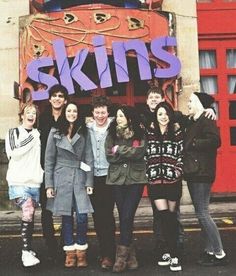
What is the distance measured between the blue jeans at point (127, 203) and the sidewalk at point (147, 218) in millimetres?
2482

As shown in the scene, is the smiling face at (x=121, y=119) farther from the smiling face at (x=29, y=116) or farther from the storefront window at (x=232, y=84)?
the storefront window at (x=232, y=84)

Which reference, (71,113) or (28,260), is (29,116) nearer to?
(71,113)

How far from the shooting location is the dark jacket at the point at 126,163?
5.41m

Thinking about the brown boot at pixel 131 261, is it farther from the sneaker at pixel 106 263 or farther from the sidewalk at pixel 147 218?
the sidewalk at pixel 147 218

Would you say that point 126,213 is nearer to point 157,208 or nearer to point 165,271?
point 157,208

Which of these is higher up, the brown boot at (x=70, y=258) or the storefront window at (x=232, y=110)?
the storefront window at (x=232, y=110)

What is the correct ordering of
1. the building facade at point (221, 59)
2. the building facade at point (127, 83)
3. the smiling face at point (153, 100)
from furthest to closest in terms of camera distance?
the building facade at point (221, 59)
the building facade at point (127, 83)
the smiling face at point (153, 100)

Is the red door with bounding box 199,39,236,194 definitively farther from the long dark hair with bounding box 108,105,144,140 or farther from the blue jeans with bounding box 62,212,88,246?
the blue jeans with bounding box 62,212,88,246

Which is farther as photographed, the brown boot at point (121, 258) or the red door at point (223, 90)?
the red door at point (223, 90)

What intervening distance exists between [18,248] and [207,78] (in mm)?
6106

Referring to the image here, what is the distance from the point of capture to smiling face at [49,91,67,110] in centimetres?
576

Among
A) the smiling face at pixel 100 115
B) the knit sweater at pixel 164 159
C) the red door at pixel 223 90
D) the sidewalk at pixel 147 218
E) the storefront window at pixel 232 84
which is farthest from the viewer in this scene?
the storefront window at pixel 232 84

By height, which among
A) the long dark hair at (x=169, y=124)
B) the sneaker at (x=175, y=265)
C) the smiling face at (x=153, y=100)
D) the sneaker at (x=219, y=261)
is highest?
the smiling face at (x=153, y=100)

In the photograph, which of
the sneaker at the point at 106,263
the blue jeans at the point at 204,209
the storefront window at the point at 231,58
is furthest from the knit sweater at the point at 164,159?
the storefront window at the point at 231,58
